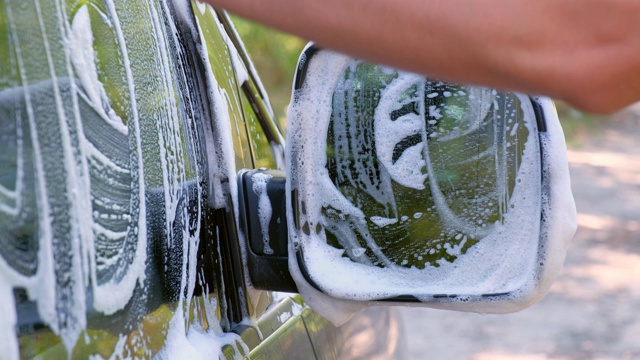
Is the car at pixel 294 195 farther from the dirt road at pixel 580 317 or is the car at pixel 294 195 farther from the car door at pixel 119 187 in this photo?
the dirt road at pixel 580 317

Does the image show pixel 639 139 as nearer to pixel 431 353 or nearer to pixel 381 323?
pixel 431 353

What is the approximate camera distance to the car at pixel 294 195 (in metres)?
1.09

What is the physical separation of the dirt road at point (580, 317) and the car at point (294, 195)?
319 centimetres

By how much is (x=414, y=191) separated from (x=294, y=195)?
176 mm

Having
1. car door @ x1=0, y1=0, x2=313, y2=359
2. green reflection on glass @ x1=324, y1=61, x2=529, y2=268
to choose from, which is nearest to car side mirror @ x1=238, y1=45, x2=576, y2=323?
green reflection on glass @ x1=324, y1=61, x2=529, y2=268

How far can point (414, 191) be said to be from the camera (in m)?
1.34

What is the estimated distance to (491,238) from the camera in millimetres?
1334

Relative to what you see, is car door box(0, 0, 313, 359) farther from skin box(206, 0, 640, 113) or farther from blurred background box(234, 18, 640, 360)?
blurred background box(234, 18, 640, 360)

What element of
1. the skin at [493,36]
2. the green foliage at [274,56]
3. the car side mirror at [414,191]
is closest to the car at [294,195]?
the car side mirror at [414,191]

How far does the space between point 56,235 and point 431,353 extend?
12.4 ft

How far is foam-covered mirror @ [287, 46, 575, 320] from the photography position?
1301 mm

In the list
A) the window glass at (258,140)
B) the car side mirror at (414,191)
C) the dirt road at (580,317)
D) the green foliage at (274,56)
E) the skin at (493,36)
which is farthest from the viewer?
the green foliage at (274,56)

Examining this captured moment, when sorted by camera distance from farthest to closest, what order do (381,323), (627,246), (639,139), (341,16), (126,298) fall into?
1. (639,139)
2. (627,246)
3. (381,323)
4. (126,298)
5. (341,16)

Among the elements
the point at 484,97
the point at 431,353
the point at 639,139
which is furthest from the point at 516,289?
the point at 639,139
